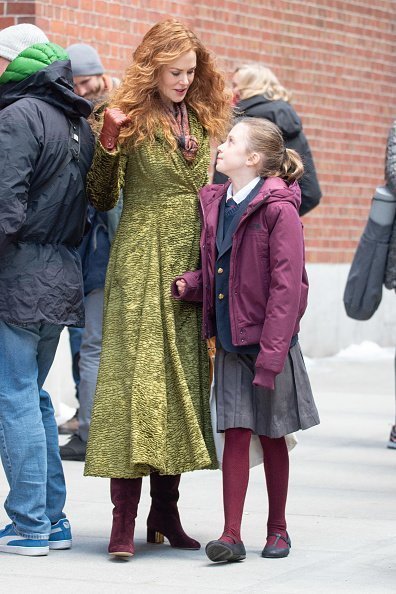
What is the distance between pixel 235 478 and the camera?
5.64 metres

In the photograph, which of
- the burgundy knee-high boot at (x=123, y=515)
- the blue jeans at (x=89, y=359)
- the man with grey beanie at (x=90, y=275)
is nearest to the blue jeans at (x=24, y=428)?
the burgundy knee-high boot at (x=123, y=515)

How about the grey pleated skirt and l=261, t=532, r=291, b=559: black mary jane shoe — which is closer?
the grey pleated skirt

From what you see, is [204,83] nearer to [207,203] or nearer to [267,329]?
[207,203]

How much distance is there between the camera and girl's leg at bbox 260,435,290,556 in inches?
228

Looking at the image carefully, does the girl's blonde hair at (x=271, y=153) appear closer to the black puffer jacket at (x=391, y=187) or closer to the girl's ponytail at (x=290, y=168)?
the girl's ponytail at (x=290, y=168)

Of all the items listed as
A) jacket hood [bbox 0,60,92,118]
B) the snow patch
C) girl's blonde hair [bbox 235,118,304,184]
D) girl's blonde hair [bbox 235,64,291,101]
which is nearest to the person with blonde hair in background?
girl's blonde hair [bbox 235,64,291,101]

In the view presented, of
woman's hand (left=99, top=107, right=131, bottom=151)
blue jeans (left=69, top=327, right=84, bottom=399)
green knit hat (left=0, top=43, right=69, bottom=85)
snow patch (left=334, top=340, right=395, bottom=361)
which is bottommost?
snow patch (left=334, top=340, right=395, bottom=361)

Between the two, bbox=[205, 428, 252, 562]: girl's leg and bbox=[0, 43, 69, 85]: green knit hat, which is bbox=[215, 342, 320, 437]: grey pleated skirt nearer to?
bbox=[205, 428, 252, 562]: girl's leg

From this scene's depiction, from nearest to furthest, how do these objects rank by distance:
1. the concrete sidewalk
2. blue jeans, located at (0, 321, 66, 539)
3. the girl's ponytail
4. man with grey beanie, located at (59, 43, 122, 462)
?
the concrete sidewalk
blue jeans, located at (0, 321, 66, 539)
the girl's ponytail
man with grey beanie, located at (59, 43, 122, 462)

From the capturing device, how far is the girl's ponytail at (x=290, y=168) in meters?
5.80

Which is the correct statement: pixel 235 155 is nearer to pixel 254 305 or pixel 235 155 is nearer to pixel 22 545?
pixel 254 305

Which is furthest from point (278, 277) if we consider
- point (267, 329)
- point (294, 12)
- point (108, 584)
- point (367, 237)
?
point (294, 12)

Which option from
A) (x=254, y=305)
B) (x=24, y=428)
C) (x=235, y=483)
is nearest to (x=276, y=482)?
(x=235, y=483)

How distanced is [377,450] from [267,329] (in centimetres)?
331
